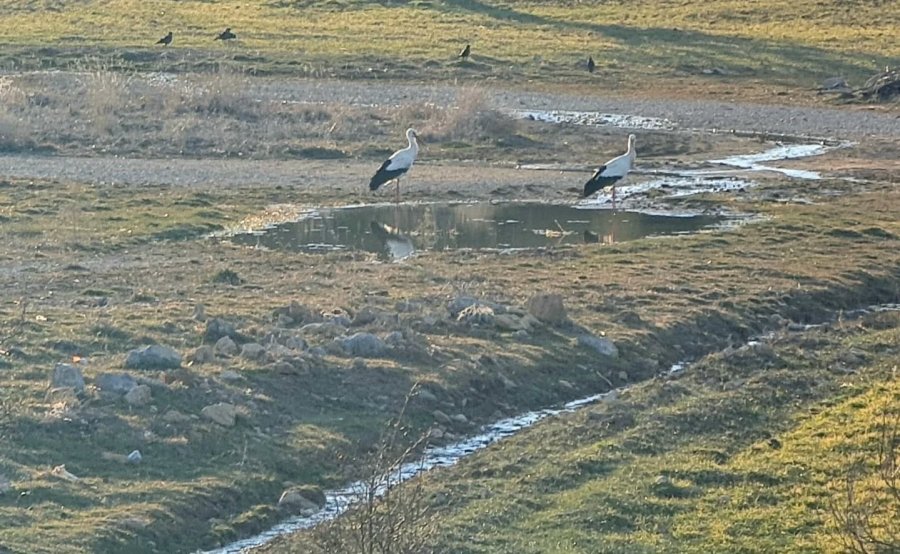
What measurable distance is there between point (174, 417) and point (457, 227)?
10560 mm

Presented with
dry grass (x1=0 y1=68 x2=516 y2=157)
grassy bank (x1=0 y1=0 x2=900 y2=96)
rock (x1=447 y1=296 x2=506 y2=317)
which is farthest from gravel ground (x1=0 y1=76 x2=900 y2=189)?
rock (x1=447 y1=296 x2=506 y2=317)

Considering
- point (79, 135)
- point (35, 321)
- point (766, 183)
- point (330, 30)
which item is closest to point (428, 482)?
point (35, 321)

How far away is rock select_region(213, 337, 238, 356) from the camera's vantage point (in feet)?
41.7

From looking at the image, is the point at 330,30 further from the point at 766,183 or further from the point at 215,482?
the point at 215,482

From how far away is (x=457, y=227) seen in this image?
21.4 metres

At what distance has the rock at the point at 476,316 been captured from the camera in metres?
14.2

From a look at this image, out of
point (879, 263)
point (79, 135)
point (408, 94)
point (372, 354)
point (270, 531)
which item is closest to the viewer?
point (270, 531)

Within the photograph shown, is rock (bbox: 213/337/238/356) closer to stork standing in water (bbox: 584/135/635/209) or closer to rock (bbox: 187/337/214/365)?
rock (bbox: 187/337/214/365)

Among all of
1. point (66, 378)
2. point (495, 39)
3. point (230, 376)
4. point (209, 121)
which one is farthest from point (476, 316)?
point (495, 39)

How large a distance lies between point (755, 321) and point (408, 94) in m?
23.7

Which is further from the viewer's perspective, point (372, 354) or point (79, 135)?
point (79, 135)

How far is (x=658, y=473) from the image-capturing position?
10.3 meters

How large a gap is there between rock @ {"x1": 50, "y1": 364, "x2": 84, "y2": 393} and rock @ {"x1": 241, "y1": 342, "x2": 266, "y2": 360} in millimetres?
1405

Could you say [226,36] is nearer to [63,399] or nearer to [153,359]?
[153,359]
